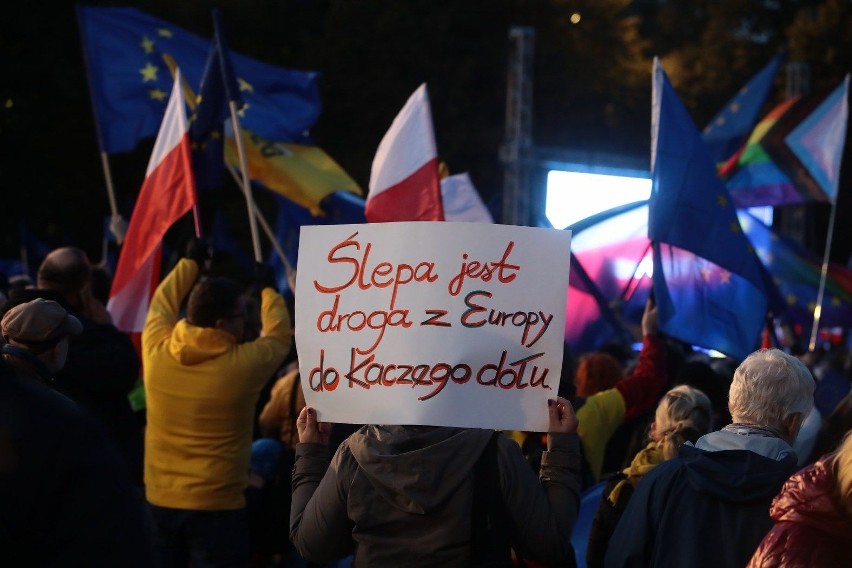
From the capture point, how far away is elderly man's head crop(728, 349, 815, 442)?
3244 mm

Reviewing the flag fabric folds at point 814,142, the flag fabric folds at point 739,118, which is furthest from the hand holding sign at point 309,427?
the flag fabric folds at point 739,118

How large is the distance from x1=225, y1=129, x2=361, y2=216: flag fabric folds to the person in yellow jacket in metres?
3.90

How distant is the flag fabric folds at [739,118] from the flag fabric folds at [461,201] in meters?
3.96

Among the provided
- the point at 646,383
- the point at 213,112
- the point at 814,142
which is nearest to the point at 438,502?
the point at 646,383

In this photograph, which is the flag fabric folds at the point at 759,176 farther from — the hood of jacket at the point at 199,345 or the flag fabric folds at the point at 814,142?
the hood of jacket at the point at 199,345

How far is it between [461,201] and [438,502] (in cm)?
663

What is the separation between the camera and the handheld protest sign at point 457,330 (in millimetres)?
3281

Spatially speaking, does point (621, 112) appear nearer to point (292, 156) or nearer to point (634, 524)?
point (292, 156)

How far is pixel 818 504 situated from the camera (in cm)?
236

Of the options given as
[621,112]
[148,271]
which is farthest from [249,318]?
[621,112]

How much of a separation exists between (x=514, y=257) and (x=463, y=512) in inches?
26.4

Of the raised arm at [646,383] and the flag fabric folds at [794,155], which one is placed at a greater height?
the flag fabric folds at [794,155]

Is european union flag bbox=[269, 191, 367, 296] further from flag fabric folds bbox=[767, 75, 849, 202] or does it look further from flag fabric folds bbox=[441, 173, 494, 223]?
flag fabric folds bbox=[767, 75, 849, 202]

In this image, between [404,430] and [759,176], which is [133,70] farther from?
[404,430]
